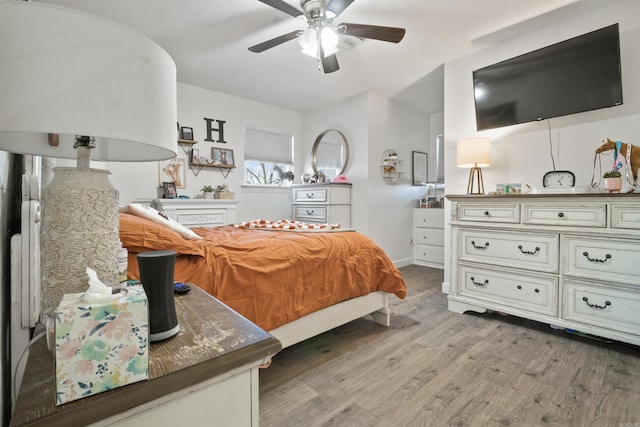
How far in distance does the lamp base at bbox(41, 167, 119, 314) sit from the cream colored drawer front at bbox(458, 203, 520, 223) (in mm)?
2555

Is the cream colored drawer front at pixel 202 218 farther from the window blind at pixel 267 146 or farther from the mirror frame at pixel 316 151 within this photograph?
the mirror frame at pixel 316 151

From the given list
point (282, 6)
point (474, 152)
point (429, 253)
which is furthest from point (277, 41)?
point (429, 253)

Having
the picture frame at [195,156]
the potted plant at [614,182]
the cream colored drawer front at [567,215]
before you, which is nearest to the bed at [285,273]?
the cream colored drawer front at [567,215]

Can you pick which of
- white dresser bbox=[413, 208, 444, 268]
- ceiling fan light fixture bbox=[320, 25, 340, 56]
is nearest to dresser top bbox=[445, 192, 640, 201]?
ceiling fan light fixture bbox=[320, 25, 340, 56]

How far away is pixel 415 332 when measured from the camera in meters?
2.20

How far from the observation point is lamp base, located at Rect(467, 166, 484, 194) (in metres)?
2.86

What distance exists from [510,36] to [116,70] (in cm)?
339

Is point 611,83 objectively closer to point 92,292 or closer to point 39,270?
point 92,292

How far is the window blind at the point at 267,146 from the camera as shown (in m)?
4.48

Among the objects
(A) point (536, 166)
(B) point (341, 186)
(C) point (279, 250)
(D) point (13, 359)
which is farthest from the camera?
(B) point (341, 186)

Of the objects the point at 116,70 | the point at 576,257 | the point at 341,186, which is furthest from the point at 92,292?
the point at 341,186

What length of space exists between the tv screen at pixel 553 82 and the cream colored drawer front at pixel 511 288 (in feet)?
4.35

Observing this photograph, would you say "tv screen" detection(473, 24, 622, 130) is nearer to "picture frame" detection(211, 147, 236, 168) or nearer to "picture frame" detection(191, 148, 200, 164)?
"picture frame" detection(211, 147, 236, 168)

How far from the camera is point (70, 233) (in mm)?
585
